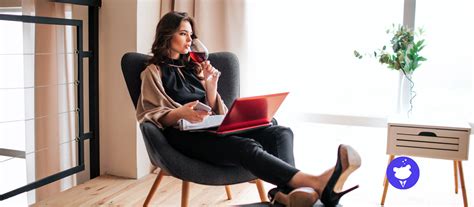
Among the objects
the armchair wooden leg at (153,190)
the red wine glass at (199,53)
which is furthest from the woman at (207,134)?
the armchair wooden leg at (153,190)

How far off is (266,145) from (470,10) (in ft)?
5.37

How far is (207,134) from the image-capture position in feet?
6.70

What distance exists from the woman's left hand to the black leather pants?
347 mm

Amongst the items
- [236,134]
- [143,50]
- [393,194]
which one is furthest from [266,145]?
[143,50]

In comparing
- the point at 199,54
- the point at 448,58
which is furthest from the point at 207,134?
the point at 448,58

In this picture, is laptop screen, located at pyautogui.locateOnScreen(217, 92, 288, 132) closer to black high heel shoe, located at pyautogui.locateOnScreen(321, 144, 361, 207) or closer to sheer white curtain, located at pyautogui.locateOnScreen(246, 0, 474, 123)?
black high heel shoe, located at pyautogui.locateOnScreen(321, 144, 361, 207)

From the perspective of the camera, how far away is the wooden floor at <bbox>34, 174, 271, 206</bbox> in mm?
2662

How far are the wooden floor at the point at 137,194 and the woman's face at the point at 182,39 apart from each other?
35.3 inches

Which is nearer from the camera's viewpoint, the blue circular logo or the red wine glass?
the red wine glass

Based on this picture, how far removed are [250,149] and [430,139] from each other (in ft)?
3.79

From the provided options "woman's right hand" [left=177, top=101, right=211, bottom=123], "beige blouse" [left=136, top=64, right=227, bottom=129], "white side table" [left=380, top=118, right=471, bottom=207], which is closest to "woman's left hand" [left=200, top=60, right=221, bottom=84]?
"beige blouse" [left=136, top=64, right=227, bottom=129]

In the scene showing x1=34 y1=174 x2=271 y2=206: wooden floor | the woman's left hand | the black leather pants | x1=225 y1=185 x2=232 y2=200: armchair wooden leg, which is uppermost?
the woman's left hand

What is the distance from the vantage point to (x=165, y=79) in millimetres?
2244

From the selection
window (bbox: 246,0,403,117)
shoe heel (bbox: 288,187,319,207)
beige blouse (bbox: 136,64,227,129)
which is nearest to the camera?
shoe heel (bbox: 288,187,319,207)
